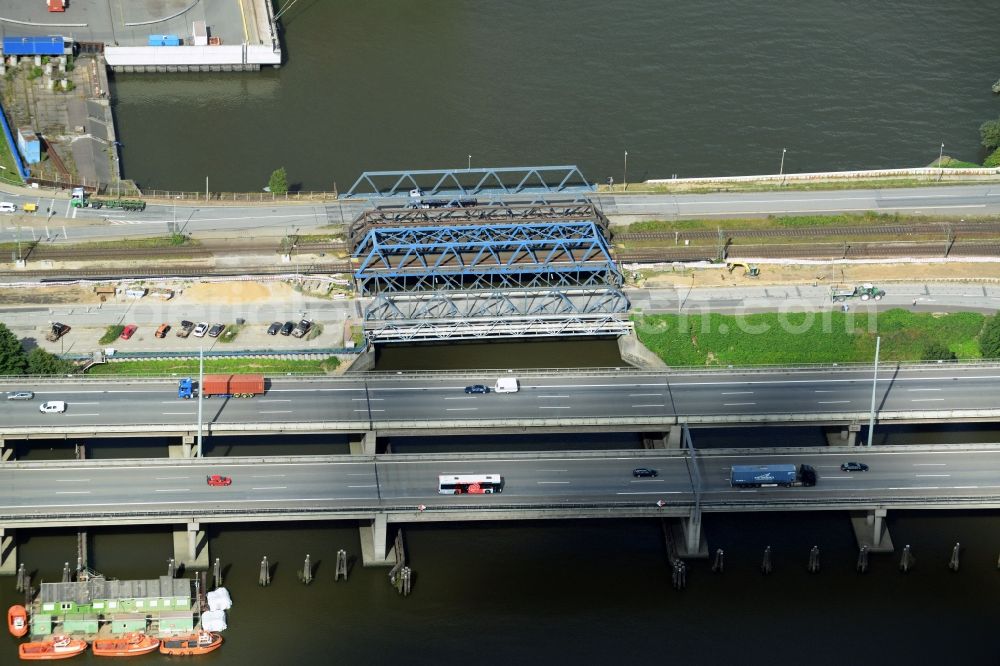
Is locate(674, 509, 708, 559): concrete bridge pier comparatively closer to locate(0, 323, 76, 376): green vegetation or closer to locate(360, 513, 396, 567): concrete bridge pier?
locate(360, 513, 396, 567): concrete bridge pier

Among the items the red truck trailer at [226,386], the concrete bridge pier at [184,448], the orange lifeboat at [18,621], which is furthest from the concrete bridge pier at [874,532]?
the orange lifeboat at [18,621]

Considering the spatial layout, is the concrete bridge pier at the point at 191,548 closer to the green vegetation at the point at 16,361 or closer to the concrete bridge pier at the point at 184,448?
the concrete bridge pier at the point at 184,448

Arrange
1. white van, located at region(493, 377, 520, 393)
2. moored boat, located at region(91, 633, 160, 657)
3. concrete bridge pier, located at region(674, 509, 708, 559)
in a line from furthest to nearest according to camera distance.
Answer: white van, located at region(493, 377, 520, 393) → concrete bridge pier, located at region(674, 509, 708, 559) → moored boat, located at region(91, 633, 160, 657)

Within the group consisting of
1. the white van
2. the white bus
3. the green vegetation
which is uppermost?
the green vegetation

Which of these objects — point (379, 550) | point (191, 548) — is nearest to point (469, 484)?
point (379, 550)

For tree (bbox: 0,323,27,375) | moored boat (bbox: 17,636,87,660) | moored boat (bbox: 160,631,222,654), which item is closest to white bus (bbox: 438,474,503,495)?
moored boat (bbox: 160,631,222,654)

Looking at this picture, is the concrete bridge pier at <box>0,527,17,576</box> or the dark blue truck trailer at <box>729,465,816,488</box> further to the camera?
the dark blue truck trailer at <box>729,465,816,488</box>

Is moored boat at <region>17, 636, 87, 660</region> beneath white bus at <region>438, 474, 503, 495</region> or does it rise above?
beneath
